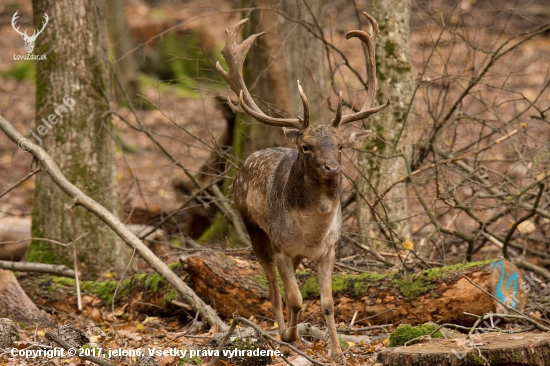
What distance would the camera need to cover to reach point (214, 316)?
8.70 metres

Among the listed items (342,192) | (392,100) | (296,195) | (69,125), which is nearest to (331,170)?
(296,195)

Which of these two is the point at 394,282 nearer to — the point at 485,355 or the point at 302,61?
the point at 485,355

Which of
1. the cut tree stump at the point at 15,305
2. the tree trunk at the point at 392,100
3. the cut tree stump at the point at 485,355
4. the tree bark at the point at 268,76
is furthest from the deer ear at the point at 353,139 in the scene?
the tree bark at the point at 268,76

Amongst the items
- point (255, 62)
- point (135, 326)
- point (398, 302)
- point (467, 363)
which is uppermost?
point (255, 62)

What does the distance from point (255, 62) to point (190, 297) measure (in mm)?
5558

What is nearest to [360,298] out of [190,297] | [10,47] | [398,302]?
[398,302]

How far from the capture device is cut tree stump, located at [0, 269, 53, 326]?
29.2 feet

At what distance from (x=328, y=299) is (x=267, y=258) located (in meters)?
1.37

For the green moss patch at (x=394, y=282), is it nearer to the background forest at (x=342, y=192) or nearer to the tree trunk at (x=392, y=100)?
the background forest at (x=342, y=192)

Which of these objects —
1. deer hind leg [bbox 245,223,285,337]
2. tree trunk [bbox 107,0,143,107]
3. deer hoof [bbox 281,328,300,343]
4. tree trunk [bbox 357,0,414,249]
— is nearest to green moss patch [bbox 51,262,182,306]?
deer hind leg [bbox 245,223,285,337]

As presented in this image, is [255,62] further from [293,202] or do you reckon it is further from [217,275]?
[293,202]

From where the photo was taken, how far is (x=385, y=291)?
863 centimetres

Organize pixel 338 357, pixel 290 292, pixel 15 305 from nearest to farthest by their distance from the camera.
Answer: pixel 338 357 < pixel 290 292 < pixel 15 305

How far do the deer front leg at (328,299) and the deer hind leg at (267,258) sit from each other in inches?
35.9
